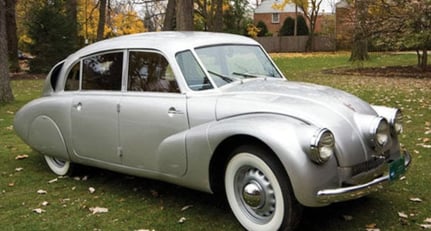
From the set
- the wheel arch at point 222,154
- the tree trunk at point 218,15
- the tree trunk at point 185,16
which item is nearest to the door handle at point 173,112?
the wheel arch at point 222,154

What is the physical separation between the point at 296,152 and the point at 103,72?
2584mm

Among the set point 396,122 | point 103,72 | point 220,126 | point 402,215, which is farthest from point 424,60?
point 220,126

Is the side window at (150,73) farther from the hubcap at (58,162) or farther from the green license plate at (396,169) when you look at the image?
the green license plate at (396,169)

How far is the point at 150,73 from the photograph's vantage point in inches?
192

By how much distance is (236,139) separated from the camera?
4.07m

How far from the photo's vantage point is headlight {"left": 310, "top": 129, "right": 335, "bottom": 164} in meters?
3.54

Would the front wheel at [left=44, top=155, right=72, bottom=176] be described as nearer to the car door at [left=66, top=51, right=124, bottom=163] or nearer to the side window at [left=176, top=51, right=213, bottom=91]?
the car door at [left=66, top=51, right=124, bottom=163]

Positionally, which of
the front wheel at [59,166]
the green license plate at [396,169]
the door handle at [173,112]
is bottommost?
the front wheel at [59,166]

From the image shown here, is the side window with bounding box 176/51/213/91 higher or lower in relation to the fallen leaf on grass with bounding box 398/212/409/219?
higher

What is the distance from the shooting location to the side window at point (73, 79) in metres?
5.64

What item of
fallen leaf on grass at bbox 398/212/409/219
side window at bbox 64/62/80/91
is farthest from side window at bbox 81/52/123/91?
fallen leaf on grass at bbox 398/212/409/219

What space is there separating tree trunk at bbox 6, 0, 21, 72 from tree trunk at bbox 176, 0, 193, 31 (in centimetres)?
1457

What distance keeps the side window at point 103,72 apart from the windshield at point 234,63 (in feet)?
3.11

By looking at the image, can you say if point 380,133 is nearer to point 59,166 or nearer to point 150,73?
point 150,73
